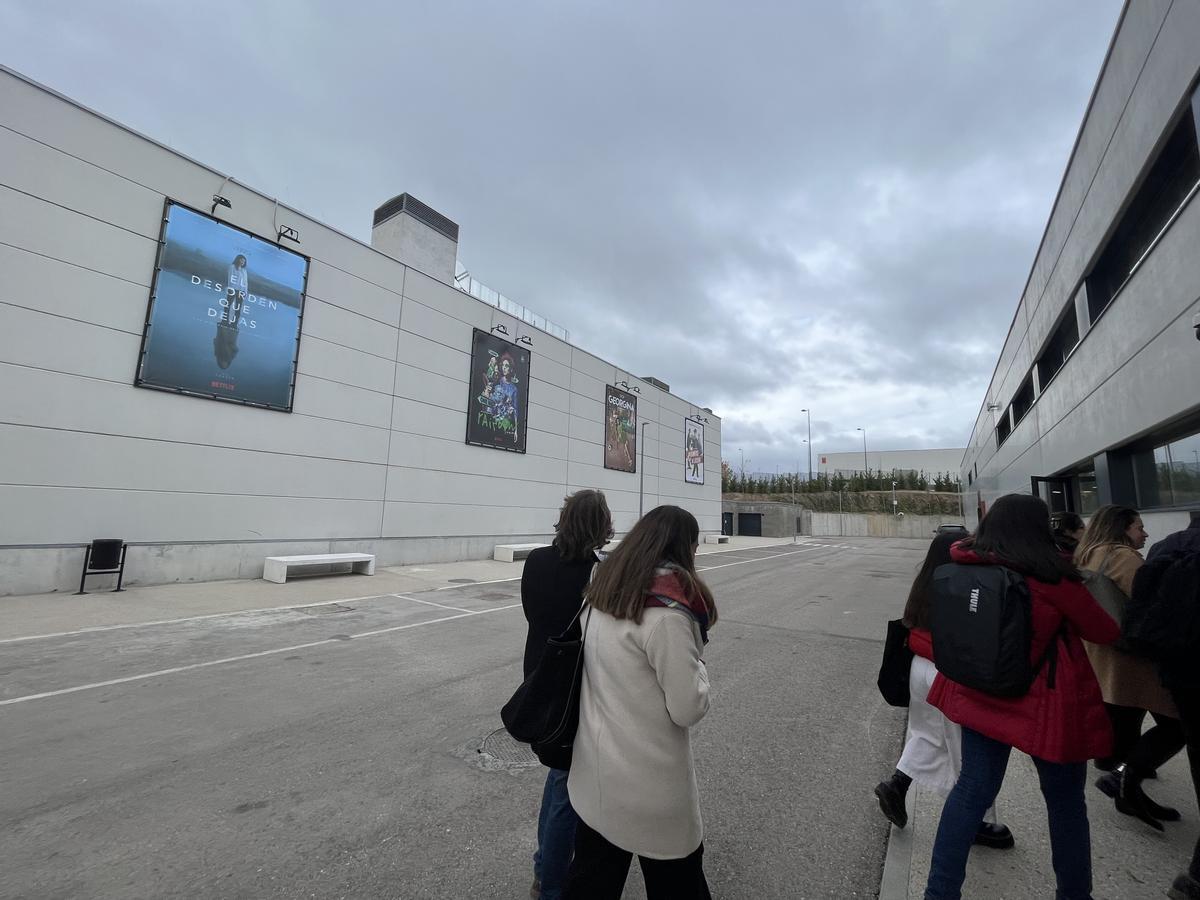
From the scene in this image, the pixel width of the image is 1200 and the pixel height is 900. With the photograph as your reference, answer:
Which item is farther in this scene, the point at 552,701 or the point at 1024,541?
the point at 1024,541

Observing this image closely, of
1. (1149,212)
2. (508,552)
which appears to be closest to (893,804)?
(1149,212)

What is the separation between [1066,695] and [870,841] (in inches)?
56.3

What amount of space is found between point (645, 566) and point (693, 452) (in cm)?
3254

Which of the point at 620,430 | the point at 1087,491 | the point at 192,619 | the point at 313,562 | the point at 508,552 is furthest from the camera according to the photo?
the point at 620,430

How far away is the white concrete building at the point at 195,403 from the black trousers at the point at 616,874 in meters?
12.8

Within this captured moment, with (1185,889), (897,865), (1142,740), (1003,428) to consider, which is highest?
(1003,428)

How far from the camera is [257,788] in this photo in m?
3.31

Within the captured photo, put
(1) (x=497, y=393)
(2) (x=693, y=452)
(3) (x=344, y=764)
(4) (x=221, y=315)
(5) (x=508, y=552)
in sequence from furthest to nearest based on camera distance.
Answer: (2) (x=693, y=452)
(1) (x=497, y=393)
(5) (x=508, y=552)
(4) (x=221, y=315)
(3) (x=344, y=764)

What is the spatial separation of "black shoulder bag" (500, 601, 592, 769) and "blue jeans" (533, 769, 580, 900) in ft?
1.51

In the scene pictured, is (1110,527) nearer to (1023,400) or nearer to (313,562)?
(313,562)

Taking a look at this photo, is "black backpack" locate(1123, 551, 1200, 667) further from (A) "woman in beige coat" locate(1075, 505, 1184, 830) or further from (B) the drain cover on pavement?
(B) the drain cover on pavement

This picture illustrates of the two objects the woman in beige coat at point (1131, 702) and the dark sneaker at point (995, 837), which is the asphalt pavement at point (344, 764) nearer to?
the dark sneaker at point (995, 837)

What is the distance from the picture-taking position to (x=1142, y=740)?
3012 mm

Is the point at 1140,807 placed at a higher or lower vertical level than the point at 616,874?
lower
